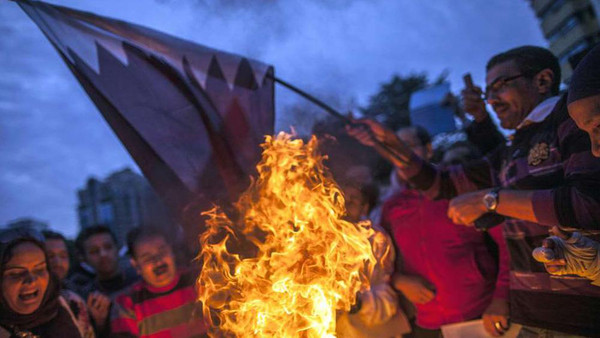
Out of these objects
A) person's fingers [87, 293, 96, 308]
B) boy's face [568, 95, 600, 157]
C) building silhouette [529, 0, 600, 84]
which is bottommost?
person's fingers [87, 293, 96, 308]

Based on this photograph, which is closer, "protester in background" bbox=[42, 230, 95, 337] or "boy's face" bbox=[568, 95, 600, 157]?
"boy's face" bbox=[568, 95, 600, 157]

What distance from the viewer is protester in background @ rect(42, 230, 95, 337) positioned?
11.9 ft

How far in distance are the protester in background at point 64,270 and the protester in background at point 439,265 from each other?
3145 mm

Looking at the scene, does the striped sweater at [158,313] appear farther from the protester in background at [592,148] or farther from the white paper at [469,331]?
the protester in background at [592,148]

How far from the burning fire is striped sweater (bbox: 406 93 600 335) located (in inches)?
43.4

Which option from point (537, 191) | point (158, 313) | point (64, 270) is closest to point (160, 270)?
point (158, 313)

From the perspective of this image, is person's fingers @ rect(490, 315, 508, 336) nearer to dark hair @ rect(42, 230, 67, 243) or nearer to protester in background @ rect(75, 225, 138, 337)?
protester in background @ rect(75, 225, 138, 337)

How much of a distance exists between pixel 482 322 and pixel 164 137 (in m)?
3.47

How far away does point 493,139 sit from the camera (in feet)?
13.4

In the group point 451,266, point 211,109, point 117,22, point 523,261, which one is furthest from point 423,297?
point 117,22

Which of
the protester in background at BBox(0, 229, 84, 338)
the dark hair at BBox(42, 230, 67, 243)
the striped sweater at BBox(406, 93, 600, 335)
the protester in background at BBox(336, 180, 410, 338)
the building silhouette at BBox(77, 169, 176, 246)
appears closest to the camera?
the striped sweater at BBox(406, 93, 600, 335)

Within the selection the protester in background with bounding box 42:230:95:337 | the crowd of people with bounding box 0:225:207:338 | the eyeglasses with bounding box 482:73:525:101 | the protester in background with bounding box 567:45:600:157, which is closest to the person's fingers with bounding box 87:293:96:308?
the crowd of people with bounding box 0:225:207:338

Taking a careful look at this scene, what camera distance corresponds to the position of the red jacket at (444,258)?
3635 millimetres

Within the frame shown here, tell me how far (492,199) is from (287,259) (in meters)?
1.51
